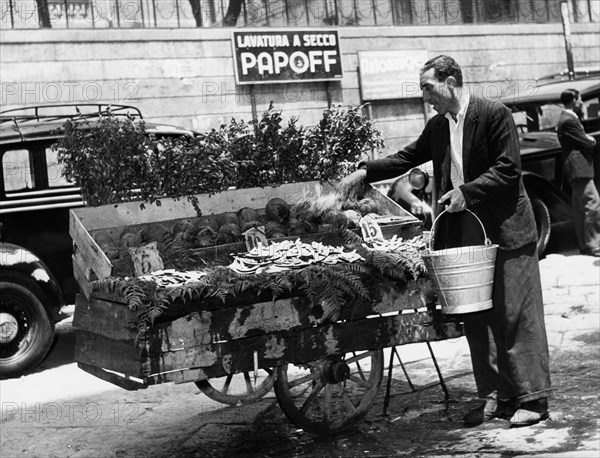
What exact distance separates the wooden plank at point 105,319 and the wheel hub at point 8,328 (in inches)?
131

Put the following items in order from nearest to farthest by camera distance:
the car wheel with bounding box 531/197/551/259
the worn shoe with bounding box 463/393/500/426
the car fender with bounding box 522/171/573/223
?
1. the worn shoe with bounding box 463/393/500/426
2. the car wheel with bounding box 531/197/551/259
3. the car fender with bounding box 522/171/573/223

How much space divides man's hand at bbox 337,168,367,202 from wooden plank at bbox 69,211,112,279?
5.41 feet

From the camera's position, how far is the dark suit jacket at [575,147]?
39.4 feet

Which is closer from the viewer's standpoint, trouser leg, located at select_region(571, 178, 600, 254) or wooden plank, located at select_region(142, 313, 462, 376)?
wooden plank, located at select_region(142, 313, 462, 376)

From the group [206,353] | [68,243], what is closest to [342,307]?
[206,353]

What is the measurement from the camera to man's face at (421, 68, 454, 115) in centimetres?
576

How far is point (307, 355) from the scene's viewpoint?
5.53 meters

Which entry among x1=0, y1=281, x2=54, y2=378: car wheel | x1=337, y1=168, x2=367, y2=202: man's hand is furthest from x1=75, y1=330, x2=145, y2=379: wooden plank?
x1=0, y1=281, x2=54, y2=378: car wheel

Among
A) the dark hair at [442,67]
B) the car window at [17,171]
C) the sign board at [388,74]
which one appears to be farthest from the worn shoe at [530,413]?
the sign board at [388,74]

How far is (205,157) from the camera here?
721 centimetres

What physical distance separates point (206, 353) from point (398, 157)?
191 centimetres

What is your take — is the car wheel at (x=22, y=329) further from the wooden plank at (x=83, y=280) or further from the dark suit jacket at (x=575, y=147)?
the dark suit jacket at (x=575, y=147)

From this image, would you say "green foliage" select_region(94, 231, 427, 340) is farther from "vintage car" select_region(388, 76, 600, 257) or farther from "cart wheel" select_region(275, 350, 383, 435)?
"vintage car" select_region(388, 76, 600, 257)

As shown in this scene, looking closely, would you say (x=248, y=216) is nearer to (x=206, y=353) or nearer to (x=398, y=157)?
(x=398, y=157)
